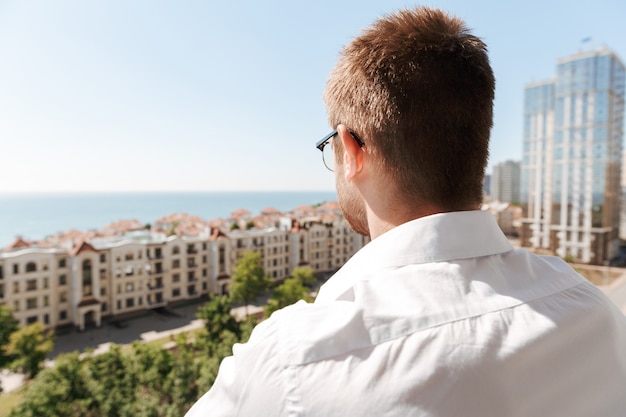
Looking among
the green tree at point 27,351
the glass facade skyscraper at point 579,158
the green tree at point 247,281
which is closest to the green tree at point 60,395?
the green tree at point 27,351

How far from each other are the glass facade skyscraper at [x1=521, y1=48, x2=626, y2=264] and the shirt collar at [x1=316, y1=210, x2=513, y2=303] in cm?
1018

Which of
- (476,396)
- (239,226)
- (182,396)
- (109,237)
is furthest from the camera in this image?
(239,226)

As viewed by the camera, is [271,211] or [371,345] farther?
[271,211]

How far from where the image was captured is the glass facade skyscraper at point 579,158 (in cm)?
860

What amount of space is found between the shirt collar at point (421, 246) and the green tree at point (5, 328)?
5.64 metres

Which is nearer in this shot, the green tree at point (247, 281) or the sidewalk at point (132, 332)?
the sidewalk at point (132, 332)

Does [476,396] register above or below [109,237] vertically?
above

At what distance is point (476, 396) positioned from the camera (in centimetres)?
20

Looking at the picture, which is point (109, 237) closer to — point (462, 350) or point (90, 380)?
point (90, 380)

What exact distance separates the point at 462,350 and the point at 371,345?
47 mm

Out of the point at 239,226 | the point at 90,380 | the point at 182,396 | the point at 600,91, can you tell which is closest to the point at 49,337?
the point at 90,380

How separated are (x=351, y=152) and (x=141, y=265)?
22.6ft

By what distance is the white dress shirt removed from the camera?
20 centimetres

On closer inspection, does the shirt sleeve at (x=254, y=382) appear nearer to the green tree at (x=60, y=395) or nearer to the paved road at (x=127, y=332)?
the green tree at (x=60, y=395)
